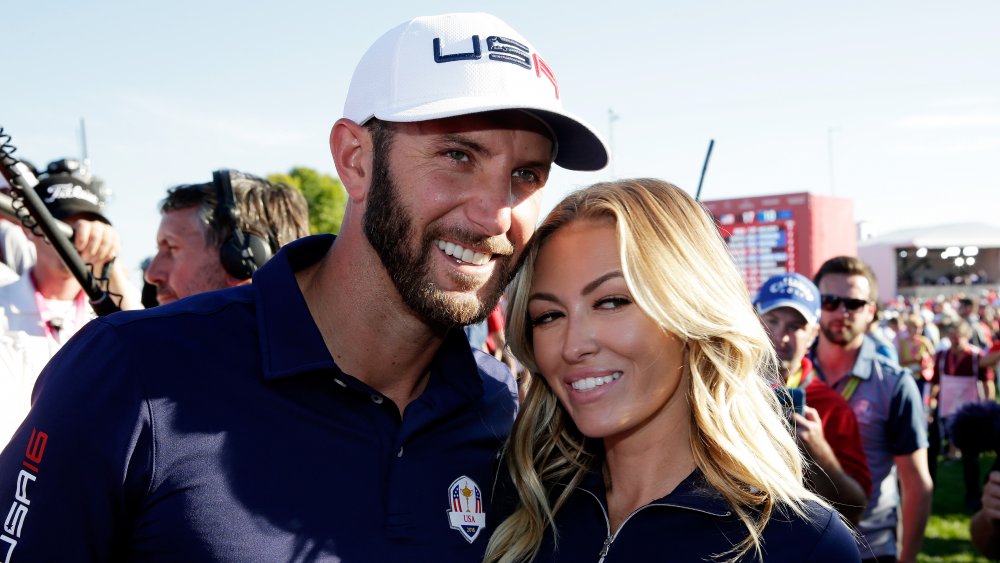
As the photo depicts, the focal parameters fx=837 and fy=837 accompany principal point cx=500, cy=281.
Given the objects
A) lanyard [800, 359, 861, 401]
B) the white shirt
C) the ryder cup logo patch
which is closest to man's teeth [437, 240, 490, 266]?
the ryder cup logo patch

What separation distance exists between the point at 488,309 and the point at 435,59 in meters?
0.67

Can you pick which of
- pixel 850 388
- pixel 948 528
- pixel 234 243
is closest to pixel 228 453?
pixel 234 243

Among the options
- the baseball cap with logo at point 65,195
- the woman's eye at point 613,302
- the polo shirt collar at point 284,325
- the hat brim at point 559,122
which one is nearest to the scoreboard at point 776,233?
the baseball cap with logo at point 65,195

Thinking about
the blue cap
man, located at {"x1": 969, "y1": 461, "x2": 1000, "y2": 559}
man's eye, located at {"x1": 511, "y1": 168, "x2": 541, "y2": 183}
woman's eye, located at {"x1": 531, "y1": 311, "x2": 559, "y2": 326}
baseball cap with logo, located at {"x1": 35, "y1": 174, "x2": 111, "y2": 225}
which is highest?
baseball cap with logo, located at {"x1": 35, "y1": 174, "x2": 111, "y2": 225}

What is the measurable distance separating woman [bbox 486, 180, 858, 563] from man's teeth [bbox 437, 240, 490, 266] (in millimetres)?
352

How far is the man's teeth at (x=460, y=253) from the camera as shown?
2143 millimetres

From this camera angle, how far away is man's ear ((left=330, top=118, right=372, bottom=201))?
2244 mm

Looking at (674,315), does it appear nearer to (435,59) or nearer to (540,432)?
(540,432)

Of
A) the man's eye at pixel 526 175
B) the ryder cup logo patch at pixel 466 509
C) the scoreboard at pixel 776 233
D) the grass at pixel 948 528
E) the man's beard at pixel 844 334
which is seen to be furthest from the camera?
the scoreboard at pixel 776 233

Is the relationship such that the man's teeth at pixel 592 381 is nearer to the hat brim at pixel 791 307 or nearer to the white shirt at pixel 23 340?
the white shirt at pixel 23 340

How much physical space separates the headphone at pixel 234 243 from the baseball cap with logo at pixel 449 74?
131 centimetres

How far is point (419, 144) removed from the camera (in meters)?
2.14

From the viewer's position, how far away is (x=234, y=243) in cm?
343

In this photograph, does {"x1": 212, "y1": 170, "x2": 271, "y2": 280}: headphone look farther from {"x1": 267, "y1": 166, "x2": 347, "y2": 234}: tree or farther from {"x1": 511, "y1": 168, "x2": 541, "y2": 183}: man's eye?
{"x1": 267, "y1": 166, "x2": 347, "y2": 234}: tree
